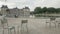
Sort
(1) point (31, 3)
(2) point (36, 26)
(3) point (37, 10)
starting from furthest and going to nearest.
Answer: (1) point (31, 3)
(2) point (36, 26)
(3) point (37, 10)

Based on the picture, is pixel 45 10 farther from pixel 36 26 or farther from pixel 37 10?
pixel 36 26

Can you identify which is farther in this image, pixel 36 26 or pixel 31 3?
pixel 31 3

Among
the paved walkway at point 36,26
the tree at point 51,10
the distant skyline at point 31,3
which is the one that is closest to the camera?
the paved walkway at point 36,26

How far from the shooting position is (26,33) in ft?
10.4

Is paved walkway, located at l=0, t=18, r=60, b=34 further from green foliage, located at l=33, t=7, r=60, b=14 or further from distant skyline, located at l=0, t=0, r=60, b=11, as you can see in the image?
distant skyline, located at l=0, t=0, r=60, b=11

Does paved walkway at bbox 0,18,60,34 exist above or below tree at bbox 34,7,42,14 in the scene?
below

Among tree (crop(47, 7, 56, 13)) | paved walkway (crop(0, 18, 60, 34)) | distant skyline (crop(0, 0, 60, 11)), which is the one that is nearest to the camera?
paved walkway (crop(0, 18, 60, 34))

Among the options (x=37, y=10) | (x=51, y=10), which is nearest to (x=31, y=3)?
(x=37, y=10)

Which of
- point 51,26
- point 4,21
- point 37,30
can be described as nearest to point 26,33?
point 37,30

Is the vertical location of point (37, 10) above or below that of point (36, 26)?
above

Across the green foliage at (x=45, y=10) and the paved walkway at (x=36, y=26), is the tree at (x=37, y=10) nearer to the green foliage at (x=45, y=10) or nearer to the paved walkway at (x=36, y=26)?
the green foliage at (x=45, y=10)

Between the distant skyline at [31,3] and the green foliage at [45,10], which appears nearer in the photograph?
the green foliage at [45,10]

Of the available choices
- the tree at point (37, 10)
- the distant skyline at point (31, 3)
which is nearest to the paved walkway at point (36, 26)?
the tree at point (37, 10)

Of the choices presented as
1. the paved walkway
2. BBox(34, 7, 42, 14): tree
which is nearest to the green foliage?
BBox(34, 7, 42, 14): tree
